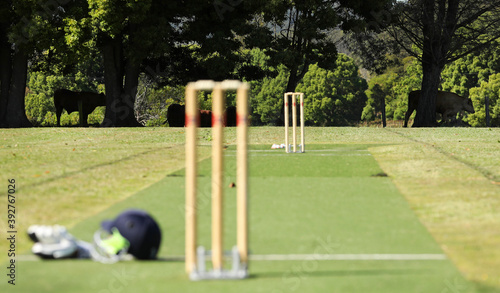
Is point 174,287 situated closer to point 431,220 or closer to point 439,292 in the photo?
point 439,292

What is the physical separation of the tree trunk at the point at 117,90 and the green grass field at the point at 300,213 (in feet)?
66.8

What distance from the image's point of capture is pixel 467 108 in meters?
43.5

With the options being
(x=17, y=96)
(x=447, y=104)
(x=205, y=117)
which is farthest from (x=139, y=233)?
(x=447, y=104)

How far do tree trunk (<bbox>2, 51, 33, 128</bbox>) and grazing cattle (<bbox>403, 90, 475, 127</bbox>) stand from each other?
72.1 ft

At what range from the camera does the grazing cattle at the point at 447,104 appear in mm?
43281

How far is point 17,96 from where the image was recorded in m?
38.1

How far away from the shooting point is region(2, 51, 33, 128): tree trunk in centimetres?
3800

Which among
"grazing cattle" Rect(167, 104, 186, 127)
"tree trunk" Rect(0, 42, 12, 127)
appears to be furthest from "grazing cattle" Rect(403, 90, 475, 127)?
"tree trunk" Rect(0, 42, 12, 127)

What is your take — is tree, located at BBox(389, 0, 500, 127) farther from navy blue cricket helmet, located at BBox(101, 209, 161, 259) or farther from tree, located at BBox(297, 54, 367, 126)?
tree, located at BBox(297, 54, 367, 126)

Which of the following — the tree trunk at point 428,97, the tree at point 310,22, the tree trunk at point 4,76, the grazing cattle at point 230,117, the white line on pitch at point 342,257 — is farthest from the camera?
the grazing cattle at point 230,117

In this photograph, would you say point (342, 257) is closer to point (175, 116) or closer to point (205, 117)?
point (175, 116)

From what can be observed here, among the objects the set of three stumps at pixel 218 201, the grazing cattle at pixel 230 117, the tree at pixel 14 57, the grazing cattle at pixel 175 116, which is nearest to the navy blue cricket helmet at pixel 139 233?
the set of three stumps at pixel 218 201

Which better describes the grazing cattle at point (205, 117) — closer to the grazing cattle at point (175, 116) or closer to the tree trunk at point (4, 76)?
the grazing cattle at point (175, 116)

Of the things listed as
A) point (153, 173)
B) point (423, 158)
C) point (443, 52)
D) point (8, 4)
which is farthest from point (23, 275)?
point (443, 52)
